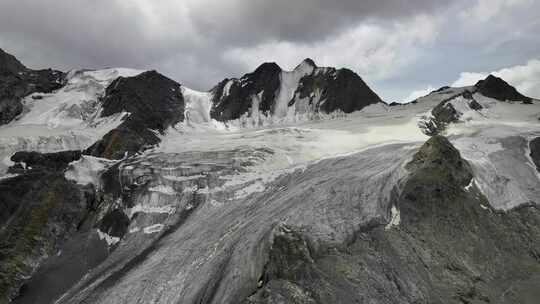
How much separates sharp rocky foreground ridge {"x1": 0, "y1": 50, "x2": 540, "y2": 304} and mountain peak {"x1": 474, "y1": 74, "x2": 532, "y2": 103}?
47.6 feet

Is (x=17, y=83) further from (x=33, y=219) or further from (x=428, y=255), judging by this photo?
(x=428, y=255)

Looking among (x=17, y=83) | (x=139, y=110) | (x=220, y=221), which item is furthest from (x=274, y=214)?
(x=17, y=83)

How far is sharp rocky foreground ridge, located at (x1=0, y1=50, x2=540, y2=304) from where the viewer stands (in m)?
21.3

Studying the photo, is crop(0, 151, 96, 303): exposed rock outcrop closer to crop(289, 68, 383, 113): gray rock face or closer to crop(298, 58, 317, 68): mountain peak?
crop(289, 68, 383, 113): gray rock face

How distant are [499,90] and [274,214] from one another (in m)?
54.2

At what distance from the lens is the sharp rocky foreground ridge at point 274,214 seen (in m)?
21.3

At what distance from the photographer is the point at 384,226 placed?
24594 millimetres

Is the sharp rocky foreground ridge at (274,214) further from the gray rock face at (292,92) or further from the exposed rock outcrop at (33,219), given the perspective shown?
the gray rock face at (292,92)

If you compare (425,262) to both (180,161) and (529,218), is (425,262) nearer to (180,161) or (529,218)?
(529,218)

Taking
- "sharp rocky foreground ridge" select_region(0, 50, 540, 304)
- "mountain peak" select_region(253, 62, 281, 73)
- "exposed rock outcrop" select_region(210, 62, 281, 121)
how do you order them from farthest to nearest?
"mountain peak" select_region(253, 62, 281, 73) → "exposed rock outcrop" select_region(210, 62, 281, 121) → "sharp rocky foreground ridge" select_region(0, 50, 540, 304)

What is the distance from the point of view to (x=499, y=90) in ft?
217

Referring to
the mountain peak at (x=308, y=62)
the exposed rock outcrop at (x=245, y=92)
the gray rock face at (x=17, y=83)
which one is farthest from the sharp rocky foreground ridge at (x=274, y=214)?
the mountain peak at (x=308, y=62)

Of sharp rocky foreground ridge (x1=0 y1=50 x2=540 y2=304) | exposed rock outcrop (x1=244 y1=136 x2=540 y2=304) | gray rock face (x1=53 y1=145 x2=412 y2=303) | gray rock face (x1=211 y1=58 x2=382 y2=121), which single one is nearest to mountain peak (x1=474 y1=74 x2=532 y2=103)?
sharp rocky foreground ridge (x1=0 y1=50 x2=540 y2=304)

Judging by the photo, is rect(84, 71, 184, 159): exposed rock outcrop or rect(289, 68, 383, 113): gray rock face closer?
rect(84, 71, 184, 159): exposed rock outcrop
